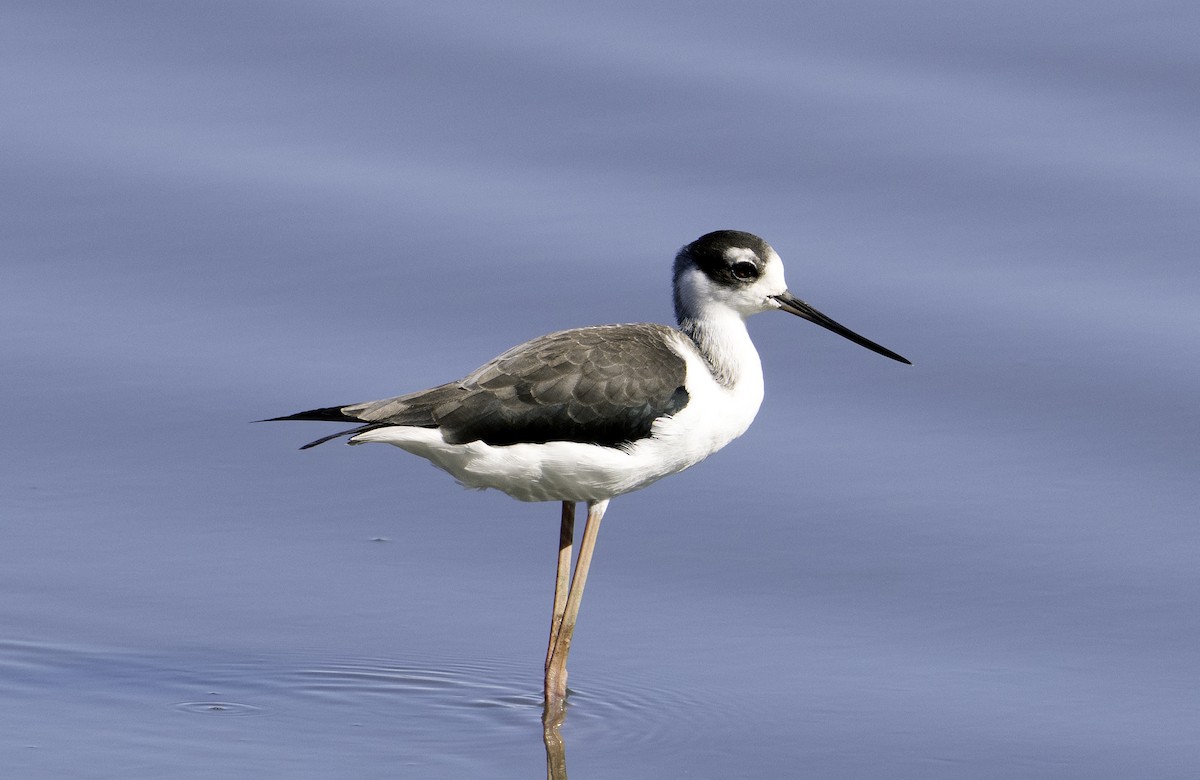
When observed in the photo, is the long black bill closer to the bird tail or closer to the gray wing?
the gray wing

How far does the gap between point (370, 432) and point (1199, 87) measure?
5.23 meters

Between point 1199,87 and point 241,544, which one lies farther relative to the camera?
point 1199,87

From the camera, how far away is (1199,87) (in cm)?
1084

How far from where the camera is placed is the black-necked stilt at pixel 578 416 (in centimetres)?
744

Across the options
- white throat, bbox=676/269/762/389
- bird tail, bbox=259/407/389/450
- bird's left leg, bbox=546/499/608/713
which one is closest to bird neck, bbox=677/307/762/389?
white throat, bbox=676/269/762/389

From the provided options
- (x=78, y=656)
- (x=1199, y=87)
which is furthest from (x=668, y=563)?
(x=1199, y=87)

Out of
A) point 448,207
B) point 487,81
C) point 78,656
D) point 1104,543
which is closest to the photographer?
point 78,656

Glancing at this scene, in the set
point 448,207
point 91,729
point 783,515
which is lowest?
point 91,729

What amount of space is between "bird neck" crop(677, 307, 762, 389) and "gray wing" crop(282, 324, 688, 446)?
0.25m

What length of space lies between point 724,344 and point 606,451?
0.66m

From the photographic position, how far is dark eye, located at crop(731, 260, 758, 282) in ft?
A: 25.9

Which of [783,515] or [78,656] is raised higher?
[783,515]

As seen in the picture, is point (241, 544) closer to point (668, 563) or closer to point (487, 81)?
point (668, 563)

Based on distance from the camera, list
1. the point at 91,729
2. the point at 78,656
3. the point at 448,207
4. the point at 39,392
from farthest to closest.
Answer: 1. the point at 448,207
2. the point at 39,392
3. the point at 78,656
4. the point at 91,729
